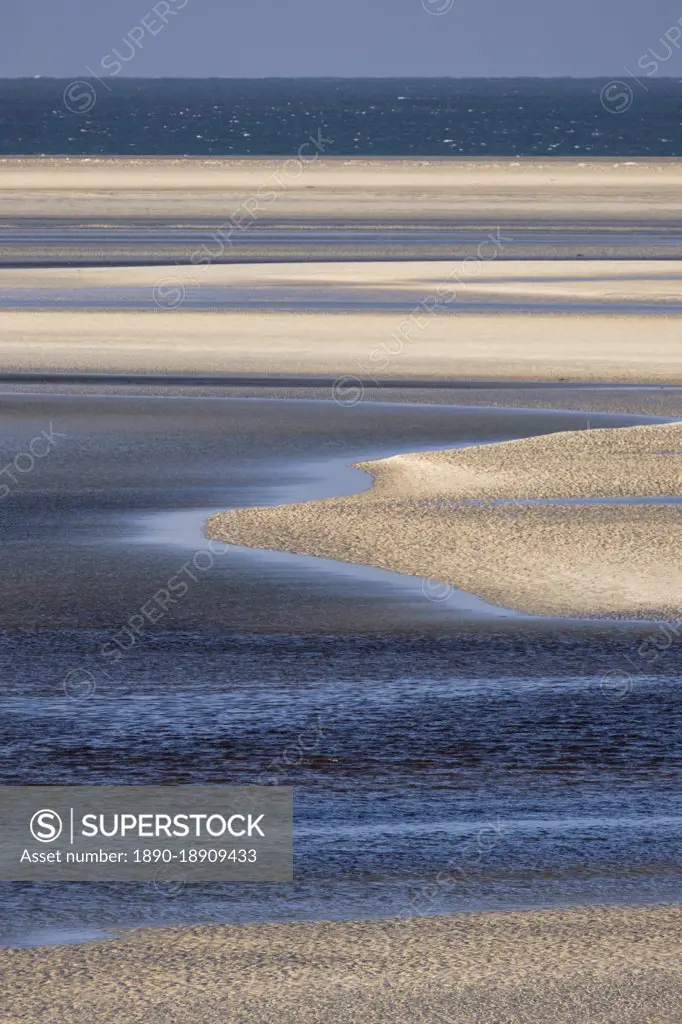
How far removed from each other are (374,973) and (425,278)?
23918mm

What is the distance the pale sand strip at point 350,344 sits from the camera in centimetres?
1938

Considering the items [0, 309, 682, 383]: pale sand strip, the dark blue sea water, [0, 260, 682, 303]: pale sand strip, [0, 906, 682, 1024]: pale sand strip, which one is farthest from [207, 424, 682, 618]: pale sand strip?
the dark blue sea water

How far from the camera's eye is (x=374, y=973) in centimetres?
531

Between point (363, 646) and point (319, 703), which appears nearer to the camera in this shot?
point (319, 703)

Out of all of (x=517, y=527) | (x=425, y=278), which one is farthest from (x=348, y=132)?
(x=517, y=527)

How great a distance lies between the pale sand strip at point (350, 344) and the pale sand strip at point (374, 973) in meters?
13.3

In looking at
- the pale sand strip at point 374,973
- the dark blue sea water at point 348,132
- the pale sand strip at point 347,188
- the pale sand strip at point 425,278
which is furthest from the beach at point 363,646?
the dark blue sea water at point 348,132

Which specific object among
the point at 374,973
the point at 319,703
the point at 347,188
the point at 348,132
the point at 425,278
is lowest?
the point at 374,973

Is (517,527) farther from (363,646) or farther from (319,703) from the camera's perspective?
(319,703)

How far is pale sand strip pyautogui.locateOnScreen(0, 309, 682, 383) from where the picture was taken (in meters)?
19.4

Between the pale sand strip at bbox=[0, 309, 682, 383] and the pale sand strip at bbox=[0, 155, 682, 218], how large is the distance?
19189 mm

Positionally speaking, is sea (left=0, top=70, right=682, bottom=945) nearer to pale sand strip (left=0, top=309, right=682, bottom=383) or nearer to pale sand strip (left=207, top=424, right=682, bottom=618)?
pale sand strip (left=207, top=424, right=682, bottom=618)

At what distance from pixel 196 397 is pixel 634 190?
128ft

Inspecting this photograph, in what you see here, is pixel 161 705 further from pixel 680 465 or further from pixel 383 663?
pixel 680 465
